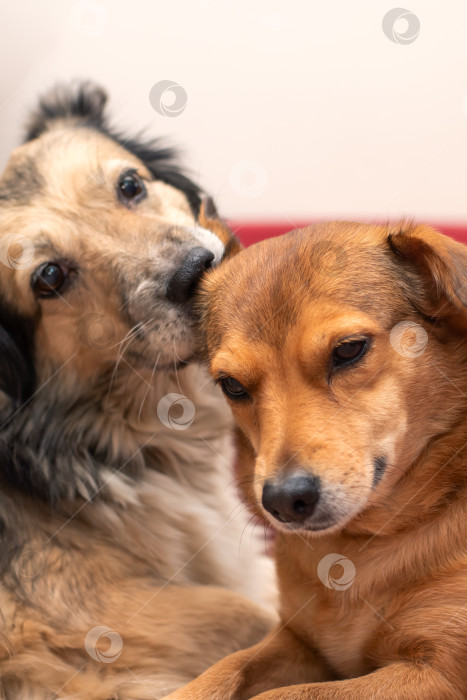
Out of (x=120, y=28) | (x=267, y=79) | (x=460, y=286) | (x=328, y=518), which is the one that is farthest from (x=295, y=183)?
(x=328, y=518)

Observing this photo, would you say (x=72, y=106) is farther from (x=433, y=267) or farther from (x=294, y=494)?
(x=294, y=494)

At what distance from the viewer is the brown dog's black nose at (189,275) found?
1.54 meters

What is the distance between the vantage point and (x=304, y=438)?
114 cm

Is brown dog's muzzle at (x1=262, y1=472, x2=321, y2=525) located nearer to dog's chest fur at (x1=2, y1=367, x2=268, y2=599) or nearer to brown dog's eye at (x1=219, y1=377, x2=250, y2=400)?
brown dog's eye at (x1=219, y1=377, x2=250, y2=400)

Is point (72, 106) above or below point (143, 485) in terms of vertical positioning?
above

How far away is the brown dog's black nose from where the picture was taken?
60.6 inches

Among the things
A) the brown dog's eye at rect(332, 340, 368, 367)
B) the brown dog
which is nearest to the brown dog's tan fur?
the brown dog

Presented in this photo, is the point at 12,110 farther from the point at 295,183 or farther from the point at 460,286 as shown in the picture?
the point at 460,286

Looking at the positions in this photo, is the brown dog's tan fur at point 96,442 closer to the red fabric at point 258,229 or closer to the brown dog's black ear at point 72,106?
the brown dog's black ear at point 72,106

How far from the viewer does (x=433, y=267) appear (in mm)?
1244

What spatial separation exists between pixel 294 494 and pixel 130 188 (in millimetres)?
995

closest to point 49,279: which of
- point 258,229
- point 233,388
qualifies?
point 233,388

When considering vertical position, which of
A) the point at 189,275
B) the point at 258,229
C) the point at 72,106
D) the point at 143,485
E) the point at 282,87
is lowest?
the point at 143,485

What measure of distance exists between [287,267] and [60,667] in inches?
40.4
